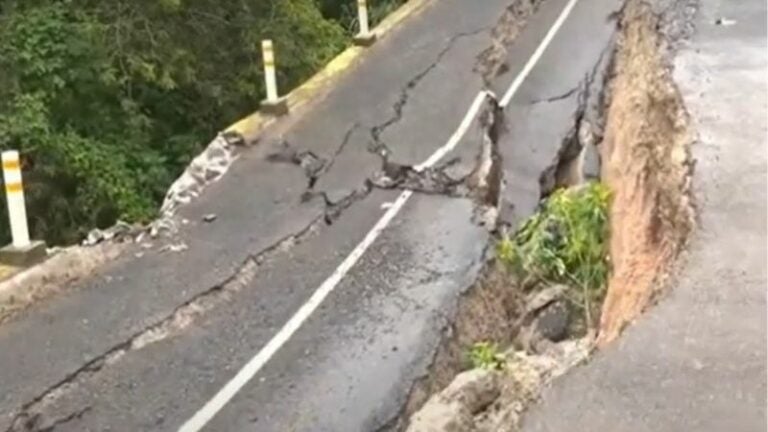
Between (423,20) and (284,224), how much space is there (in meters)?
9.43

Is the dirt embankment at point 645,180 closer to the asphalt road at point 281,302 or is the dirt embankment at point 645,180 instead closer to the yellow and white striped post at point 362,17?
the asphalt road at point 281,302

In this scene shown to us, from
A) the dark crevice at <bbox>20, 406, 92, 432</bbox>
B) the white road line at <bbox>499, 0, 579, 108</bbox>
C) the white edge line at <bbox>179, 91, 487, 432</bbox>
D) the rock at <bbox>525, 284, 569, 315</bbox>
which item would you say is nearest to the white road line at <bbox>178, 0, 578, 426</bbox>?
the white edge line at <bbox>179, 91, 487, 432</bbox>

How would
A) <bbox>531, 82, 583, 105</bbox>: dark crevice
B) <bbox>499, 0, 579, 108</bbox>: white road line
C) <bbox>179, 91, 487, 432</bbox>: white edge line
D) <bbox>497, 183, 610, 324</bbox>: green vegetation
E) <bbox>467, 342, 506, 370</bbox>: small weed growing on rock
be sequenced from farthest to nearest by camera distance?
<bbox>499, 0, 579, 108</bbox>: white road line < <bbox>531, 82, 583, 105</bbox>: dark crevice < <bbox>497, 183, 610, 324</bbox>: green vegetation < <bbox>179, 91, 487, 432</bbox>: white edge line < <bbox>467, 342, 506, 370</bbox>: small weed growing on rock

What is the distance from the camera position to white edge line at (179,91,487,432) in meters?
7.20

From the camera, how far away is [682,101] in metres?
8.84

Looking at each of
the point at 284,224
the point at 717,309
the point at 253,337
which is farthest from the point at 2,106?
the point at 717,309

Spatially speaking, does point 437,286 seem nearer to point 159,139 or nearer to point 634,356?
point 634,356

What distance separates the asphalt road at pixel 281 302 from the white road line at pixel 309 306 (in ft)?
0.14

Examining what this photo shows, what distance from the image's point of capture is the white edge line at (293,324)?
7195 mm

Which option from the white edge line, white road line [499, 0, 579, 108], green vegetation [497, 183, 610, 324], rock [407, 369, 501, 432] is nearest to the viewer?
rock [407, 369, 501, 432]

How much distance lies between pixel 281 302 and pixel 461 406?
3.05 m

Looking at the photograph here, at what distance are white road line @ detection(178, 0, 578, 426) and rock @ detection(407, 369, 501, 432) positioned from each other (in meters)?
1.60

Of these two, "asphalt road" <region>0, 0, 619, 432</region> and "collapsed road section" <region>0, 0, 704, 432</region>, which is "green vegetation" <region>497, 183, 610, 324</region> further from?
"asphalt road" <region>0, 0, 619, 432</region>

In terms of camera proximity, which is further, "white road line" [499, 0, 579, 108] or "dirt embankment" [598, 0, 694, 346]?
"white road line" [499, 0, 579, 108]
